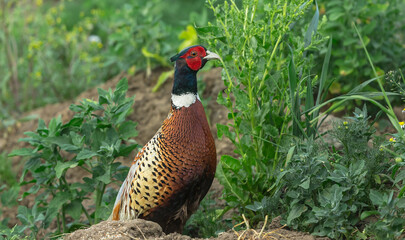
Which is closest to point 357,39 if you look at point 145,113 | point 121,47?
point 145,113

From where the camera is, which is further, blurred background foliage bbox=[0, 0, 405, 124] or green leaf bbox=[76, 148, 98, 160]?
blurred background foliage bbox=[0, 0, 405, 124]

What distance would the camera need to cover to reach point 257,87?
3271 mm

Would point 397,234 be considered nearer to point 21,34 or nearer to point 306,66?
point 306,66

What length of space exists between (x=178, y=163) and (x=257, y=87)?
2.18 feet

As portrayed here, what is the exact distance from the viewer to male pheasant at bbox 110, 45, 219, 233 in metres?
3.10

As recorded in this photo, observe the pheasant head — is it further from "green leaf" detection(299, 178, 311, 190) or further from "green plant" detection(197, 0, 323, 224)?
"green leaf" detection(299, 178, 311, 190)

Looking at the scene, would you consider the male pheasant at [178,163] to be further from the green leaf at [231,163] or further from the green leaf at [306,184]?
the green leaf at [306,184]

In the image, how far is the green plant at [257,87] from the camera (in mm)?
3148

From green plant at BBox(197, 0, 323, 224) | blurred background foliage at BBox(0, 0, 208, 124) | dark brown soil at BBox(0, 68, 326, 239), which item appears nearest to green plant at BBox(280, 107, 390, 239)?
green plant at BBox(197, 0, 323, 224)

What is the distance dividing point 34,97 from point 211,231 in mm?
3472

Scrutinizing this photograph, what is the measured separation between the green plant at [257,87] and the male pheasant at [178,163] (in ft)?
0.57

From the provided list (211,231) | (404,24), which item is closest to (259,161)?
(211,231)

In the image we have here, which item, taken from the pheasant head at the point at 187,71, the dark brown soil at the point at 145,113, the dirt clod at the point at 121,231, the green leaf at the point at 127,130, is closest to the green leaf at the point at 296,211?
the dirt clod at the point at 121,231

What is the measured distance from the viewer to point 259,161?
3.30 m
